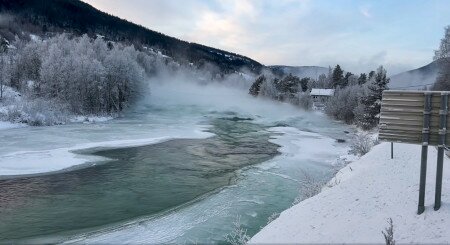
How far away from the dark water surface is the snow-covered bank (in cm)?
855

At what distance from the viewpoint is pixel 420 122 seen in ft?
32.1

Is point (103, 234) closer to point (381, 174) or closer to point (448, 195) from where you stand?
point (381, 174)

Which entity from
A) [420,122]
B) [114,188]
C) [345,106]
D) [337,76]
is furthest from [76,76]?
[337,76]

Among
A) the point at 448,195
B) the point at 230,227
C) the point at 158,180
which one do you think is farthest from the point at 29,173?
the point at 448,195

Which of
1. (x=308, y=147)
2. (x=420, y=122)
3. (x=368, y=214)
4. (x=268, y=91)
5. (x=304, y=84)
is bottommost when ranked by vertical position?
(x=308, y=147)

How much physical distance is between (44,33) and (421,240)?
164079 mm

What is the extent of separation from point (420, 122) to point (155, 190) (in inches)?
602

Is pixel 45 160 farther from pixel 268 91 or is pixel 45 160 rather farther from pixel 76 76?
pixel 268 91

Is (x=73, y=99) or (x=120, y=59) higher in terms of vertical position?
(x=120, y=59)

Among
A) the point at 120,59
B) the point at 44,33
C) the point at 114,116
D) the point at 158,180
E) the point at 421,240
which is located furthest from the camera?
the point at 44,33

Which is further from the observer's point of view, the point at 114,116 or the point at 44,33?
the point at 44,33

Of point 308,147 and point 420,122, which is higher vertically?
point 420,122

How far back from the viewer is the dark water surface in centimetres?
1666

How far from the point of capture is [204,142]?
4094 cm
